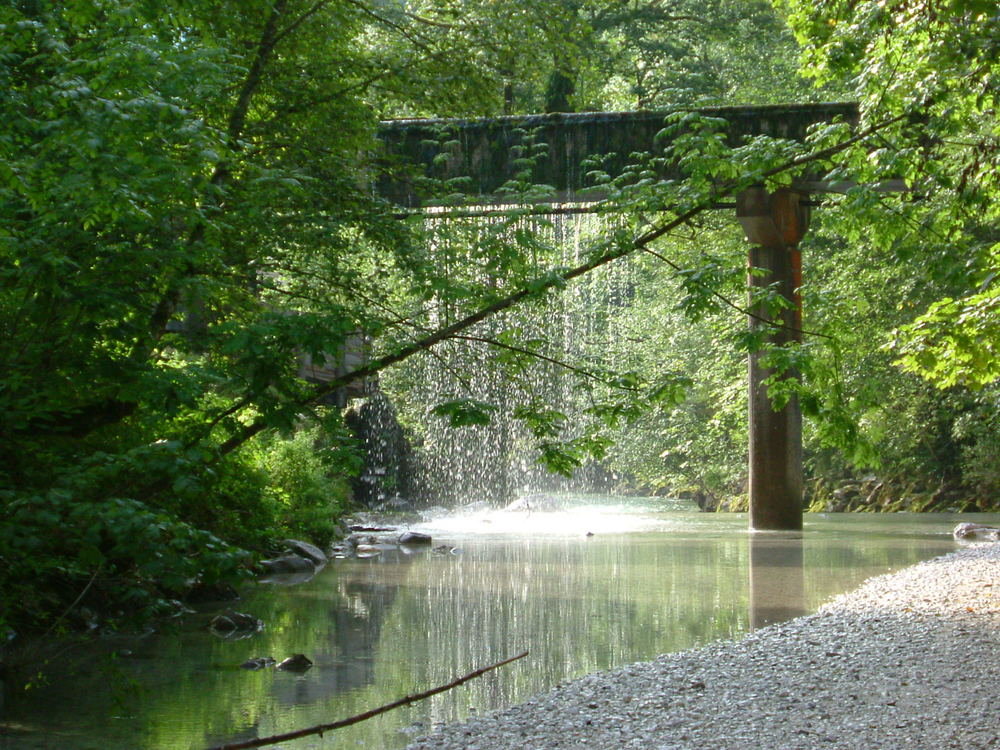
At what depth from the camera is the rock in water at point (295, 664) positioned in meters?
6.88

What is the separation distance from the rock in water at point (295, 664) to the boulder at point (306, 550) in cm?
629

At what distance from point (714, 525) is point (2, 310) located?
54.5 feet

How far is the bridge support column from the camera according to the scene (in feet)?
50.4

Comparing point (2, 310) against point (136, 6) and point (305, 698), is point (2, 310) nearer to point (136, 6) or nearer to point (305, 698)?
point (136, 6)

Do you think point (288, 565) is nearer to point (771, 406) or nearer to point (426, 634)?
point (426, 634)

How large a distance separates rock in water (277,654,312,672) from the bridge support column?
962cm

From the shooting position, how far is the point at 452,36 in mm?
8133

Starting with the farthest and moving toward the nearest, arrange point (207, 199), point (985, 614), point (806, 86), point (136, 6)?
1. point (806, 86)
2. point (985, 614)
3. point (207, 199)
4. point (136, 6)

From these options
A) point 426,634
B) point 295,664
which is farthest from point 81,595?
point 426,634

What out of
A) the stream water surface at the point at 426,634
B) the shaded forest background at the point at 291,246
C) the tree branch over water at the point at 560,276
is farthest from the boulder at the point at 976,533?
the tree branch over water at the point at 560,276

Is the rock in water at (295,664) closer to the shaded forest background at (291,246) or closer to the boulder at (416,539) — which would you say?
the shaded forest background at (291,246)

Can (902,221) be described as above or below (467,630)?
above

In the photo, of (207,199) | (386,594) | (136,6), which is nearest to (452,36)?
(207,199)

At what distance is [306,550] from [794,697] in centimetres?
856
